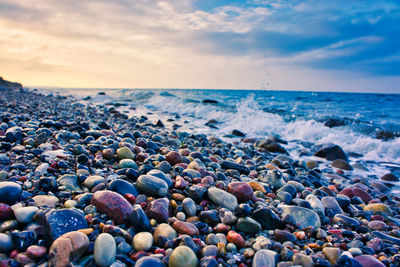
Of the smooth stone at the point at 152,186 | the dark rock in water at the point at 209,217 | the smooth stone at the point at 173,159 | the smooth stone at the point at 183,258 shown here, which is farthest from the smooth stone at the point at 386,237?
the smooth stone at the point at 173,159

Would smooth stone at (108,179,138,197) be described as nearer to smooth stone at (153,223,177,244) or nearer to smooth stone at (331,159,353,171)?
smooth stone at (153,223,177,244)

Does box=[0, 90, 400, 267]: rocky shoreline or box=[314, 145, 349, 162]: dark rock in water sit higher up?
box=[0, 90, 400, 267]: rocky shoreline

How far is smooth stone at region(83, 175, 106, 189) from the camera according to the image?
1.87 metres

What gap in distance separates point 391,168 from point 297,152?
197 centimetres

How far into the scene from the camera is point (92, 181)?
6.20ft

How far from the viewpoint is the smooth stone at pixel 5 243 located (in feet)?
3.70

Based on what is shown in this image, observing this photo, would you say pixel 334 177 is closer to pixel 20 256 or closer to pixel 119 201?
pixel 119 201

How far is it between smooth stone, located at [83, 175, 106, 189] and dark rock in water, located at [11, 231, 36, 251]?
671 mm

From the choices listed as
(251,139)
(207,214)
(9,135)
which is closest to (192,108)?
(251,139)

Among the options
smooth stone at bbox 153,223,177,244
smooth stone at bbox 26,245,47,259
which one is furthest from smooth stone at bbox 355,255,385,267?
smooth stone at bbox 26,245,47,259

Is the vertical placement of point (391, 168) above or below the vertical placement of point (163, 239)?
below

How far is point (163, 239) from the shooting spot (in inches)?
54.6

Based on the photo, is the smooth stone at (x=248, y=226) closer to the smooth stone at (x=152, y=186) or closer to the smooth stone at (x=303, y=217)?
the smooth stone at (x=303, y=217)

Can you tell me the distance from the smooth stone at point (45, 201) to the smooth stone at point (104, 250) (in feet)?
1.81
